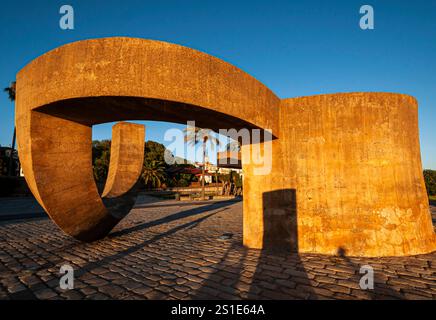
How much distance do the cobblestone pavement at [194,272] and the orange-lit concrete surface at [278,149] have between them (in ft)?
2.07

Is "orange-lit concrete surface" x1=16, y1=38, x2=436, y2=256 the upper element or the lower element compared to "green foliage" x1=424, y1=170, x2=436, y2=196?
upper

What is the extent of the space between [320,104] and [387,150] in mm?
1840

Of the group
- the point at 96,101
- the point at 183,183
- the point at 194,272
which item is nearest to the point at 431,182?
the point at 183,183

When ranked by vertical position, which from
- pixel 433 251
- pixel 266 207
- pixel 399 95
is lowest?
pixel 433 251

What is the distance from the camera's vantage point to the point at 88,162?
6.03m

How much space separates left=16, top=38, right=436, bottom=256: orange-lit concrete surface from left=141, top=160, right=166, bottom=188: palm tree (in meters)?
33.2

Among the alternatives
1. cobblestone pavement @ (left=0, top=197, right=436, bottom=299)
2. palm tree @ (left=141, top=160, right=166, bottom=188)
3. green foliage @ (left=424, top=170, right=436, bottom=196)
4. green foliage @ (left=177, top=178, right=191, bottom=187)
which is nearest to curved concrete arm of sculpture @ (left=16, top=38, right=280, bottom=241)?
cobblestone pavement @ (left=0, top=197, right=436, bottom=299)

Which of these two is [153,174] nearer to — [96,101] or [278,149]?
[278,149]

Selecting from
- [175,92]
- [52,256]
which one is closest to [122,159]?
[52,256]

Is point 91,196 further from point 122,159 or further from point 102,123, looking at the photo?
point 122,159

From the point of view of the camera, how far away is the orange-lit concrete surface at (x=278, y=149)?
168 inches

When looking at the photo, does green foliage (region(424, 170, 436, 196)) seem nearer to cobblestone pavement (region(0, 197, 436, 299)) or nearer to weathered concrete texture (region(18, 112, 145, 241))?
cobblestone pavement (region(0, 197, 436, 299))

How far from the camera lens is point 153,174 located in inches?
1527

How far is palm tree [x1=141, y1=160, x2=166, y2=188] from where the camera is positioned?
38.5 m
